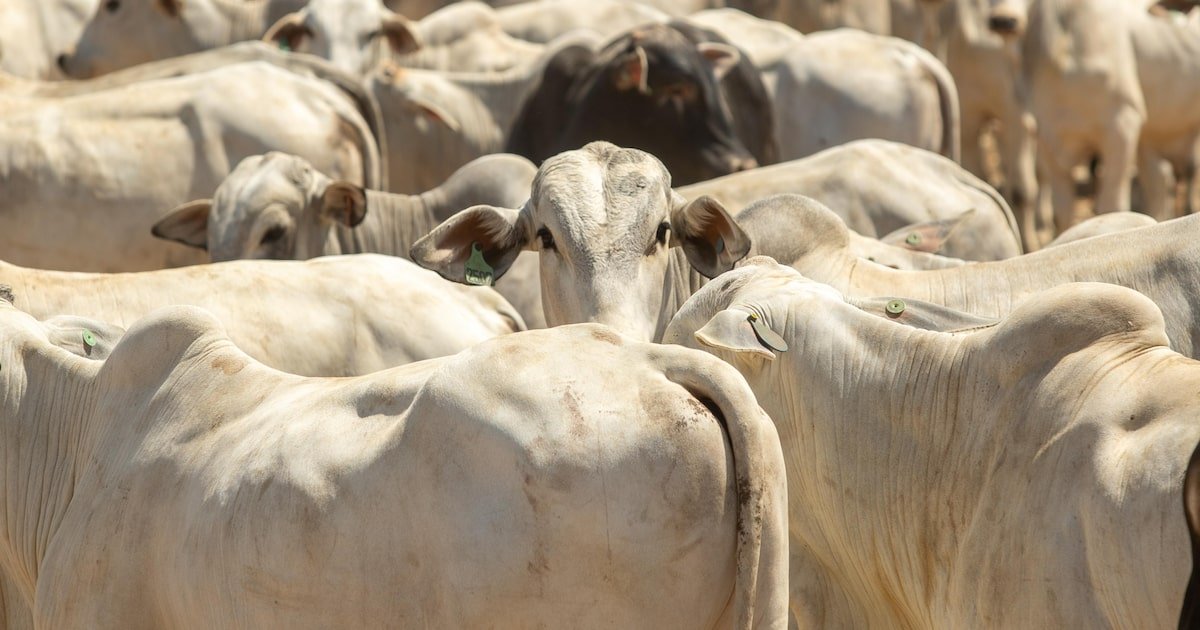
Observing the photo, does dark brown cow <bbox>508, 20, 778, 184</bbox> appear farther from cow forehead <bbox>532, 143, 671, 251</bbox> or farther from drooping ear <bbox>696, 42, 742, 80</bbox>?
cow forehead <bbox>532, 143, 671, 251</bbox>

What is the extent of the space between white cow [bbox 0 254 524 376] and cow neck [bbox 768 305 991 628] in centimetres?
182

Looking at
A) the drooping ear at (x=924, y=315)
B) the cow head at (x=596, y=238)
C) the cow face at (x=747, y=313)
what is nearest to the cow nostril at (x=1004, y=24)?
the cow head at (x=596, y=238)

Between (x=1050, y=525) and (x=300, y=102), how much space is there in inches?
244

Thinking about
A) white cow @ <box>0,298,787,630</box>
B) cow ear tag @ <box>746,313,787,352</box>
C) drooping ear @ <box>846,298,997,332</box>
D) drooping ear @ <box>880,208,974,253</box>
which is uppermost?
white cow @ <box>0,298,787,630</box>

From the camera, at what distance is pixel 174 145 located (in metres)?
9.15

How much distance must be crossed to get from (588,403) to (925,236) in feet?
12.9

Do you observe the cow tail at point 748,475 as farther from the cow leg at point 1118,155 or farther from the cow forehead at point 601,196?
the cow leg at point 1118,155

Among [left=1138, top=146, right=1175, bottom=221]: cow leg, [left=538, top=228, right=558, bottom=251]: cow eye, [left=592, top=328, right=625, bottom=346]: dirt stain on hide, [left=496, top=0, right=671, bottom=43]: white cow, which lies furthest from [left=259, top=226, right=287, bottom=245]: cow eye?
[left=1138, top=146, right=1175, bottom=221]: cow leg

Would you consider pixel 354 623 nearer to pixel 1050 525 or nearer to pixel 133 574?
pixel 133 574

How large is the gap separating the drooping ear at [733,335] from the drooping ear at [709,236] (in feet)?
4.27

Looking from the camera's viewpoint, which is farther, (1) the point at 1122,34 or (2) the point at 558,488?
(1) the point at 1122,34

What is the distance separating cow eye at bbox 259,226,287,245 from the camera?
25.2 ft

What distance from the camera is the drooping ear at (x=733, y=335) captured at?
4363mm

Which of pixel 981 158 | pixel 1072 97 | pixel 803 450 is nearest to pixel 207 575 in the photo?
pixel 803 450
